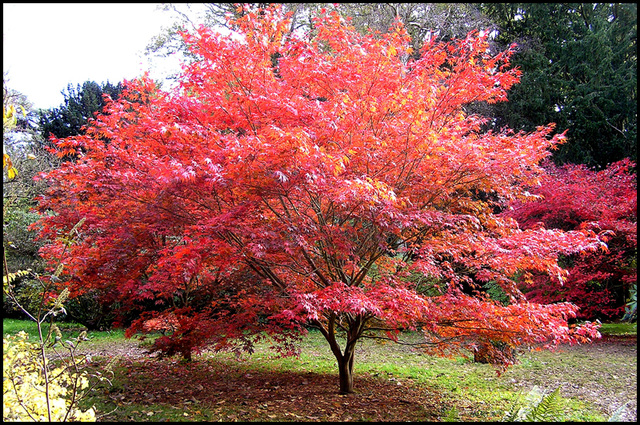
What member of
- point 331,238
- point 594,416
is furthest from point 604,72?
point 331,238

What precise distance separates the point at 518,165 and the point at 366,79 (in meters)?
1.89

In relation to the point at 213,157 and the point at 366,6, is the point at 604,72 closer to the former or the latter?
the point at 366,6

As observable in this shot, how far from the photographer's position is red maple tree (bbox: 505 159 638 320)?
905 centimetres

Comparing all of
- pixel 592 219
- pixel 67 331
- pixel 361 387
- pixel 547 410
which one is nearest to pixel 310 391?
pixel 361 387

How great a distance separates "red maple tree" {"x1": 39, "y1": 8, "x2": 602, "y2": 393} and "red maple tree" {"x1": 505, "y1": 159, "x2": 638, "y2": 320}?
4843mm

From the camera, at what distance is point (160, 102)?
17.0 feet

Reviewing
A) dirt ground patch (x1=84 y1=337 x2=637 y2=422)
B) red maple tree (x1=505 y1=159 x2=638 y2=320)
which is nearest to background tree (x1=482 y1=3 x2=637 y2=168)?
red maple tree (x1=505 y1=159 x2=638 y2=320)

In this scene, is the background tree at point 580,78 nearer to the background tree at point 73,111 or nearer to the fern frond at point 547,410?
the fern frond at point 547,410

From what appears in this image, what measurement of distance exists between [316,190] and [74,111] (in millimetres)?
16671

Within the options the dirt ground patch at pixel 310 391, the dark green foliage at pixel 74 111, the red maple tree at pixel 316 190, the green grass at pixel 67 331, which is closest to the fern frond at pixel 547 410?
the red maple tree at pixel 316 190

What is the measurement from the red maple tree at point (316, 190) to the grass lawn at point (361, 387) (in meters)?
0.71

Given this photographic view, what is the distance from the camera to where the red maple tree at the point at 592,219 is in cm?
905

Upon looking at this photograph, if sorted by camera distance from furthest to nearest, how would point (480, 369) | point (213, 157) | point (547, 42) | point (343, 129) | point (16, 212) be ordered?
point (547, 42) < point (16, 212) < point (480, 369) < point (343, 129) < point (213, 157)

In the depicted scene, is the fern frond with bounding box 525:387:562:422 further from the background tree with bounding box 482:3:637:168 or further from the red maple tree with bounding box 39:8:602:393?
the background tree with bounding box 482:3:637:168
